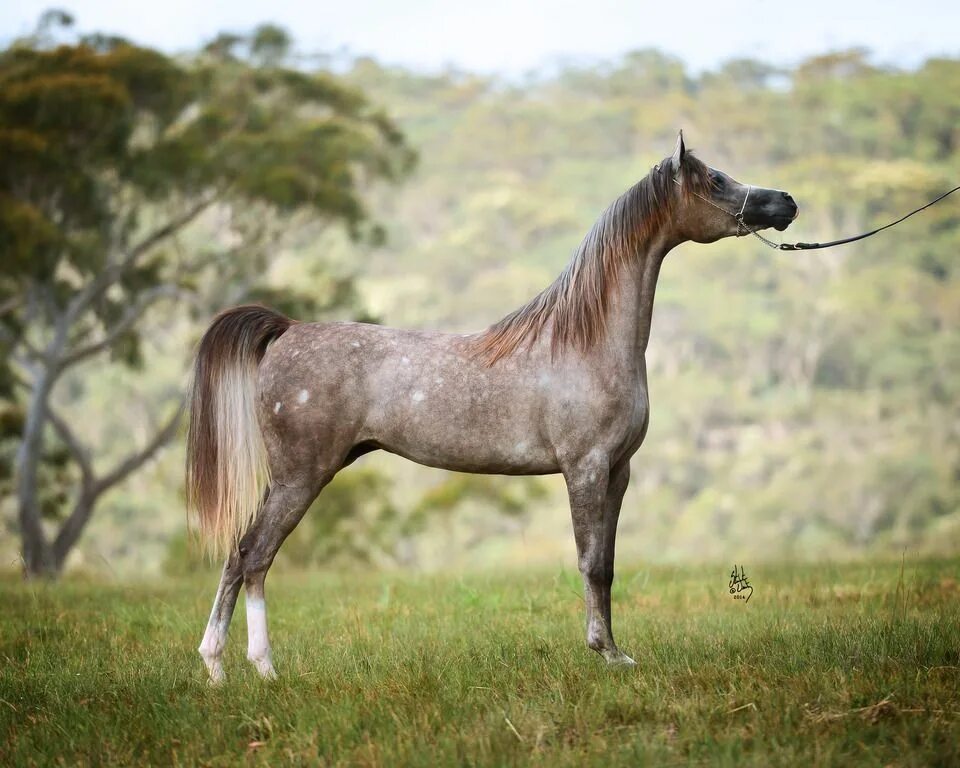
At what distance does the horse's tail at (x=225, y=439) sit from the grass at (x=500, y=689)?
2.62 feet

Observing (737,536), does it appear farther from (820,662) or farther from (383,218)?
(820,662)

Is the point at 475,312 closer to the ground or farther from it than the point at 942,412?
farther from it

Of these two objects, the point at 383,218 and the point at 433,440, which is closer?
the point at 433,440

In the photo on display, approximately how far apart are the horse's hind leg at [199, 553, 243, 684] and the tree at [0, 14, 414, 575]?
1538cm

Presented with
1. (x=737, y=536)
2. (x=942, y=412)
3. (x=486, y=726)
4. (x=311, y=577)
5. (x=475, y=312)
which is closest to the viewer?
(x=486, y=726)

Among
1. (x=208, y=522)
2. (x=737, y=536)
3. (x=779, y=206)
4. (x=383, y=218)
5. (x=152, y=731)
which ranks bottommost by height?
(x=737, y=536)

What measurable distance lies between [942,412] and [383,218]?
34.7 meters

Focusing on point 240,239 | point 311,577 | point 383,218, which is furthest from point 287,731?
point 383,218

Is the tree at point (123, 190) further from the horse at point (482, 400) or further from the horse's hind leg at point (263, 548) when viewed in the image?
the horse's hind leg at point (263, 548)

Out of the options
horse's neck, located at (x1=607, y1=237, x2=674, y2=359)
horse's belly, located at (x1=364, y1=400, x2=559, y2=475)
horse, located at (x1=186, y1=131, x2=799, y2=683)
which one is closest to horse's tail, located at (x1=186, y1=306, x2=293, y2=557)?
horse, located at (x1=186, y1=131, x2=799, y2=683)

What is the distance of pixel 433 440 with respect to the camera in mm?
5664

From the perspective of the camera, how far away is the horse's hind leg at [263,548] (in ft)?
18.3

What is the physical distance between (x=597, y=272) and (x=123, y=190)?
19.5m

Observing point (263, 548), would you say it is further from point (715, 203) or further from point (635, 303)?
point (715, 203)
